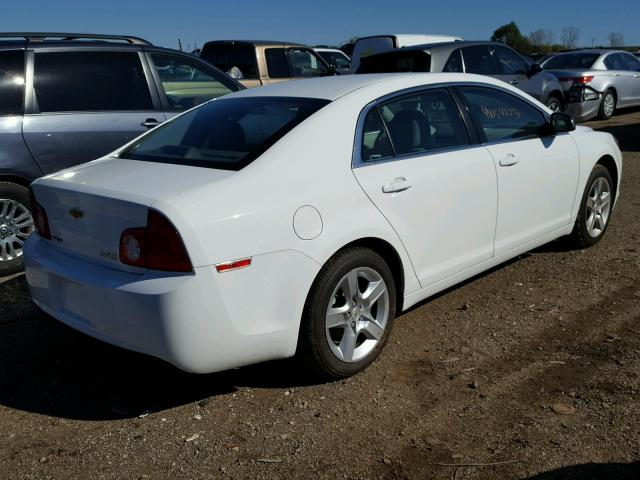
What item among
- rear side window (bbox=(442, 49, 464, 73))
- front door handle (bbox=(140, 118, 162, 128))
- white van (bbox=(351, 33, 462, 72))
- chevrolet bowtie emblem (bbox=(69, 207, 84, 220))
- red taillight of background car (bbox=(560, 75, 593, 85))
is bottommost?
red taillight of background car (bbox=(560, 75, 593, 85))

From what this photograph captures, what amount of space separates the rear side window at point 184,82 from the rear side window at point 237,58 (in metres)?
5.55

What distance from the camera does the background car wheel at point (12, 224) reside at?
5648 mm

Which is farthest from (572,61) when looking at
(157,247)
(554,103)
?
(157,247)

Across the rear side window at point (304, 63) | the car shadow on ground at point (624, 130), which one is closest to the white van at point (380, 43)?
the rear side window at point (304, 63)

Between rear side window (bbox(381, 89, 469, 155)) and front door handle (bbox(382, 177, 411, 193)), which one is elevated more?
rear side window (bbox(381, 89, 469, 155))

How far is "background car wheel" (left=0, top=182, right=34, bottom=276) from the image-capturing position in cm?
565

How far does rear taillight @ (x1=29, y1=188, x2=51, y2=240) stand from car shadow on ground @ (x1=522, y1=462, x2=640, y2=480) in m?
2.66

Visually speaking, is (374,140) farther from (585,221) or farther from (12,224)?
(12,224)

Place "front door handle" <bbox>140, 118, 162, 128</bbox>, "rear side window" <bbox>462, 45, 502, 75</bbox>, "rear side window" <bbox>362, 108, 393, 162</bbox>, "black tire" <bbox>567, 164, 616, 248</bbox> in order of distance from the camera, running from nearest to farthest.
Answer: "rear side window" <bbox>362, 108, 393, 162</bbox> → "black tire" <bbox>567, 164, 616, 248</bbox> → "front door handle" <bbox>140, 118, 162, 128</bbox> → "rear side window" <bbox>462, 45, 502, 75</bbox>

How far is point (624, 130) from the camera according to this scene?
532 inches

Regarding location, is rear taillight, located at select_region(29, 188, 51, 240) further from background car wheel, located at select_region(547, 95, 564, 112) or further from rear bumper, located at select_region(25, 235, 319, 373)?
background car wheel, located at select_region(547, 95, 564, 112)

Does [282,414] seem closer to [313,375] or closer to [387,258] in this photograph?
[313,375]

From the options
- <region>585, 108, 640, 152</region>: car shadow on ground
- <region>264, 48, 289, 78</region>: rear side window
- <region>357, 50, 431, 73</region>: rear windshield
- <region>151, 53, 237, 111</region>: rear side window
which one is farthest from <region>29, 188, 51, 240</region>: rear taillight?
<region>585, 108, 640, 152</region>: car shadow on ground

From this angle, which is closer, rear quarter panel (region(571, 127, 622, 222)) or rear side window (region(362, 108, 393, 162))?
rear side window (region(362, 108, 393, 162))
